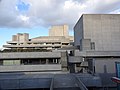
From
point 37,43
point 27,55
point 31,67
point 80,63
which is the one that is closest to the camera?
point 31,67

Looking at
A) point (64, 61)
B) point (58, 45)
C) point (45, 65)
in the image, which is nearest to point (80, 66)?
point (64, 61)

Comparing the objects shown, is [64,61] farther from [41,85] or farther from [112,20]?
[112,20]

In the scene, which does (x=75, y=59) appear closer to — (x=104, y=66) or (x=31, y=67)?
(x=31, y=67)

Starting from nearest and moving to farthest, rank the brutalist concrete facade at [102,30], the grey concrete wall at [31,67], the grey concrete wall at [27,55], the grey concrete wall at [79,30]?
the grey concrete wall at [31,67], the grey concrete wall at [27,55], the brutalist concrete facade at [102,30], the grey concrete wall at [79,30]

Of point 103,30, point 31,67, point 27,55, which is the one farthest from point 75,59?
point 103,30

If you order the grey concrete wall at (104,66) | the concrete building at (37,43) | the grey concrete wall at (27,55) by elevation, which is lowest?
the grey concrete wall at (104,66)

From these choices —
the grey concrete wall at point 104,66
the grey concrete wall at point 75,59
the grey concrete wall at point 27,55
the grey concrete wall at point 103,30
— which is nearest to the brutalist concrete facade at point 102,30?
the grey concrete wall at point 103,30

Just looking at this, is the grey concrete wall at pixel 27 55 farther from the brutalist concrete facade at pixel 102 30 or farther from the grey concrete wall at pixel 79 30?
the grey concrete wall at pixel 79 30

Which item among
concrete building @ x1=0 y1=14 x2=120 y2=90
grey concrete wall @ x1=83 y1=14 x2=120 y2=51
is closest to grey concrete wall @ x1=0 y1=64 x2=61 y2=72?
concrete building @ x1=0 y1=14 x2=120 y2=90

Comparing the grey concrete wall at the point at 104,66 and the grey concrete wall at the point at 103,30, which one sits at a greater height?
the grey concrete wall at the point at 103,30

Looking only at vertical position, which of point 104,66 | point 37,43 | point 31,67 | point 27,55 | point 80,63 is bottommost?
point 31,67

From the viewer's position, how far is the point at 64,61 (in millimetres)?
41156

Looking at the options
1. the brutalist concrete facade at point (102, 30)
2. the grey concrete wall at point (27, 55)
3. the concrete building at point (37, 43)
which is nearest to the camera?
the grey concrete wall at point (27, 55)

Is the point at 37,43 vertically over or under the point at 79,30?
under
